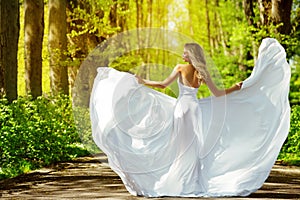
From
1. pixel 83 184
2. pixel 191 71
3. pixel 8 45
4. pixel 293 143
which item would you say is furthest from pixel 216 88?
pixel 293 143

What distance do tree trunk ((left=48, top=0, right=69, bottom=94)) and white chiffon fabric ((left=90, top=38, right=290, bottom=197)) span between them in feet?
41.4

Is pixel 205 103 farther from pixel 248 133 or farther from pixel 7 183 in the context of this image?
pixel 7 183

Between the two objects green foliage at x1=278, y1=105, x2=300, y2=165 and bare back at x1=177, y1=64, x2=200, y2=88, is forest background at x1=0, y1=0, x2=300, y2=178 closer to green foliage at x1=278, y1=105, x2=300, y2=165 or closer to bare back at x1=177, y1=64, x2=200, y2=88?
green foliage at x1=278, y1=105, x2=300, y2=165

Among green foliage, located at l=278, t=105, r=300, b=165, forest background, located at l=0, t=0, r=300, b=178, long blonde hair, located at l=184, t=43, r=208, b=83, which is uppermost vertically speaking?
long blonde hair, located at l=184, t=43, r=208, b=83

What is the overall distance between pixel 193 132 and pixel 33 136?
5.44m

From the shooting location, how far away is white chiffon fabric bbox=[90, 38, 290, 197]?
11.5 m

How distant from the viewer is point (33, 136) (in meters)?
16.3

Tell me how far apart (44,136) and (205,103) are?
236 inches

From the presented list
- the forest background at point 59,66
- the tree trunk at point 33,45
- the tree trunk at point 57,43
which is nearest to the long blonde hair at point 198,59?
the forest background at point 59,66

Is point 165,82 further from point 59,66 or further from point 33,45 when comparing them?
point 59,66

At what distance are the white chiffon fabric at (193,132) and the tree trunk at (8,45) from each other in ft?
20.1

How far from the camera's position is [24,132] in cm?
1582

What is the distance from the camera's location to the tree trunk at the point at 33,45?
23.1m

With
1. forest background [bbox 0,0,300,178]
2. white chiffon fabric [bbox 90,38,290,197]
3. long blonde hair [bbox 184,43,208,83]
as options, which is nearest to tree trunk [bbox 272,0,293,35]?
forest background [bbox 0,0,300,178]
